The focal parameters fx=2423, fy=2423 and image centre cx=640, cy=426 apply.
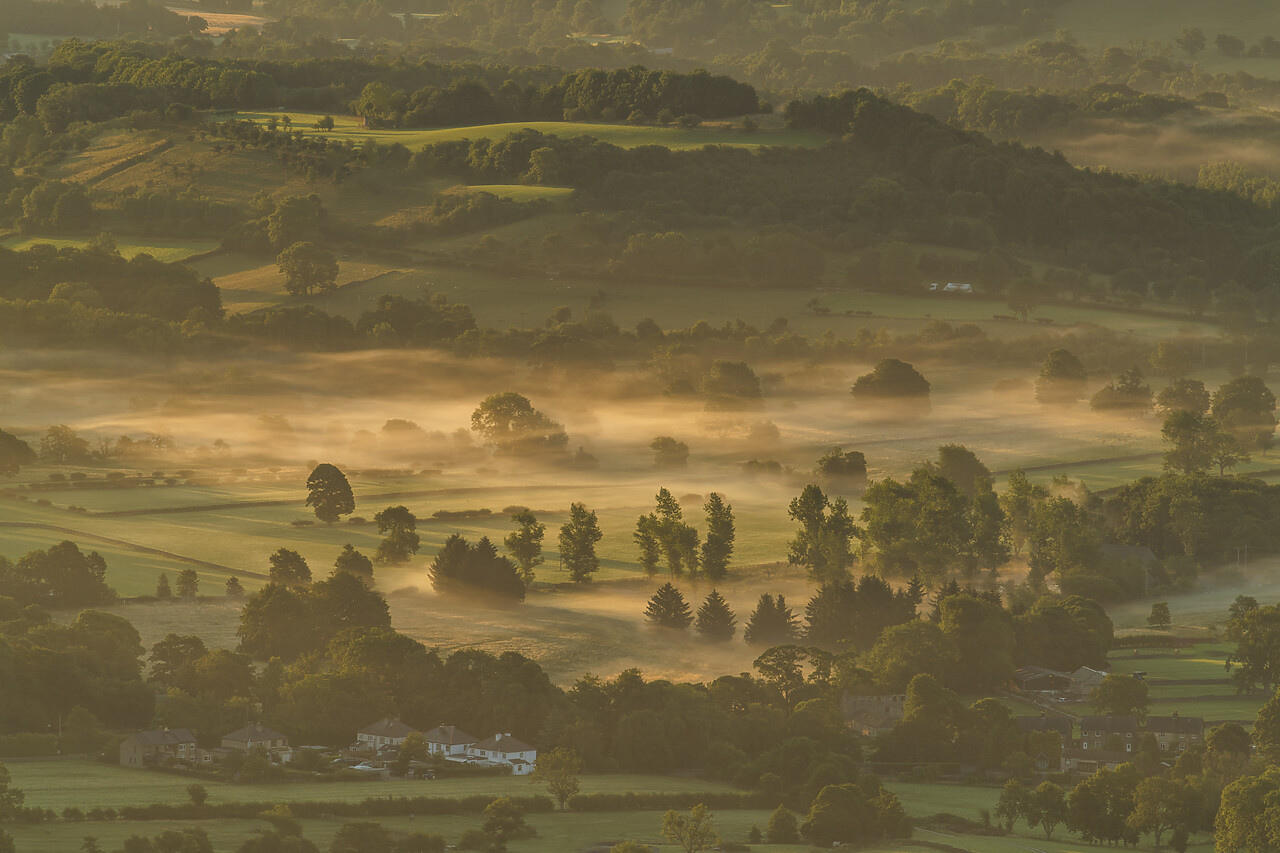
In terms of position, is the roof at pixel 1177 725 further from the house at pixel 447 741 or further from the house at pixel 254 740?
the house at pixel 254 740

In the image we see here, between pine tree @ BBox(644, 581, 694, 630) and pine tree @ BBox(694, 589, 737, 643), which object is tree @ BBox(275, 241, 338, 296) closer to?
pine tree @ BBox(644, 581, 694, 630)

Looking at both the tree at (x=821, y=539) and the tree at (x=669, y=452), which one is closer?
the tree at (x=821, y=539)

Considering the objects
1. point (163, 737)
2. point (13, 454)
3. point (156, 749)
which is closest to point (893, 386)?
point (13, 454)

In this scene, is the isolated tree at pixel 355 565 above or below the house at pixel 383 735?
above

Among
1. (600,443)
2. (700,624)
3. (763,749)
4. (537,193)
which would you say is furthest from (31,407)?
(763,749)

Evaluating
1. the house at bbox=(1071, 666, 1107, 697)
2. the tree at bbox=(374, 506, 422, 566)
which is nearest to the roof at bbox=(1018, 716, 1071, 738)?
the house at bbox=(1071, 666, 1107, 697)

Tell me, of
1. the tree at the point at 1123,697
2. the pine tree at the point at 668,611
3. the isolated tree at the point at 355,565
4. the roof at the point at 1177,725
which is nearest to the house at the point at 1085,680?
the tree at the point at 1123,697
